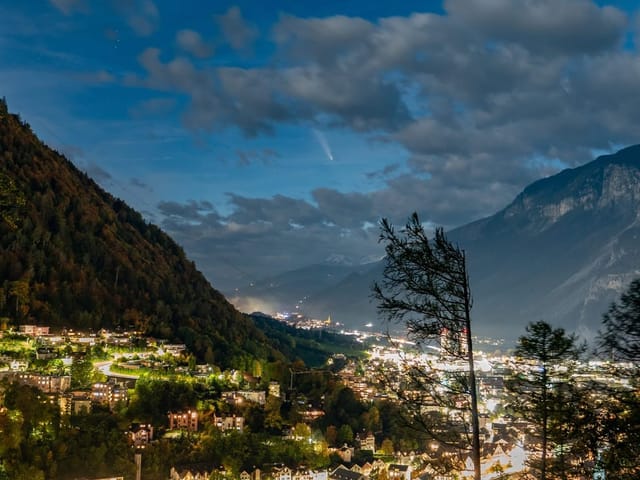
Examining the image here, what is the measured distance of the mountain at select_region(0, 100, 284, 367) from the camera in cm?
5306

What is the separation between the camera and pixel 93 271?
197ft

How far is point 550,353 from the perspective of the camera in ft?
44.5

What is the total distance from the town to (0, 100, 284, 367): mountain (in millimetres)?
3395

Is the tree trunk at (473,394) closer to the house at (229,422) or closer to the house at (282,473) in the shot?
the house at (282,473)

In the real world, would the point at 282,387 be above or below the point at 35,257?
below

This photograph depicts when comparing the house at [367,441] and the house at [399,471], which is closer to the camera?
the house at [399,471]

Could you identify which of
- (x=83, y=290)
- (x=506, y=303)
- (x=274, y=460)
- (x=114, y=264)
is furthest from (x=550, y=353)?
(x=506, y=303)

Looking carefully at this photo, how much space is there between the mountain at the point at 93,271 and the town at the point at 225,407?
3395 mm

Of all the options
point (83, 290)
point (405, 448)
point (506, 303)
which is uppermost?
point (506, 303)

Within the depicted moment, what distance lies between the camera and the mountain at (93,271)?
5306 cm

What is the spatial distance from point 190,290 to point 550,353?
61.9m

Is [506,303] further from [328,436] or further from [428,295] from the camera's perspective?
[428,295]

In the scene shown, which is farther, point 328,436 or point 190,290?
point 190,290

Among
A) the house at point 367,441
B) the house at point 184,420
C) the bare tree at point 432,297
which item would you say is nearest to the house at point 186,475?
the house at point 184,420
